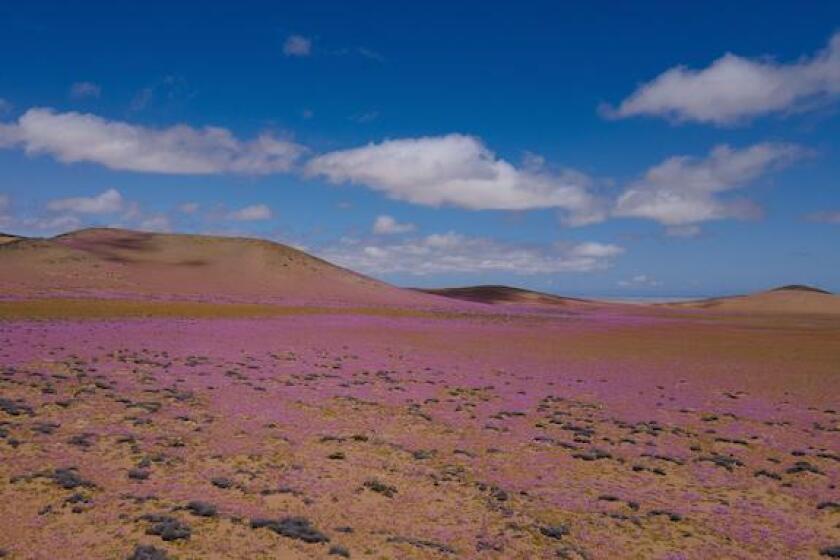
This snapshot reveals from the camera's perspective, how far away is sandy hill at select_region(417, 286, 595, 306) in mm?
135875

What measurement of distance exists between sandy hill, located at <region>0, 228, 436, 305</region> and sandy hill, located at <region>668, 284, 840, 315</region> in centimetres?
8074

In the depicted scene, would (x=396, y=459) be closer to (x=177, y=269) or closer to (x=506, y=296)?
(x=177, y=269)

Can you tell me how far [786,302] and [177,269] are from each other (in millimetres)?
129789

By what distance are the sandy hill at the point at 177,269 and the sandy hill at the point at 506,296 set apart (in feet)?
90.9

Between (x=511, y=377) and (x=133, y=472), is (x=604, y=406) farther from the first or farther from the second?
(x=133, y=472)

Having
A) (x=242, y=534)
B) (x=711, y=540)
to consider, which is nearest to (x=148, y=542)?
(x=242, y=534)

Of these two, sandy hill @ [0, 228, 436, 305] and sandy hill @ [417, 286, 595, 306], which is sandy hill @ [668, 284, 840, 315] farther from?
sandy hill @ [0, 228, 436, 305]

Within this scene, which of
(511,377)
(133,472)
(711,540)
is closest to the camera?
(711,540)

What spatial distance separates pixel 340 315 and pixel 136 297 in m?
23.5

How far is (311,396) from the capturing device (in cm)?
2309

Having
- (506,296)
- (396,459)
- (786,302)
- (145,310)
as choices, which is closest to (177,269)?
(145,310)

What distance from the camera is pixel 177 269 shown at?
101812mm

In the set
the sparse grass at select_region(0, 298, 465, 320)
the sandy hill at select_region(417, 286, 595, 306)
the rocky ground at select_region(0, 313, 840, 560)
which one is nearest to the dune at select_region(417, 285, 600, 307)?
the sandy hill at select_region(417, 286, 595, 306)

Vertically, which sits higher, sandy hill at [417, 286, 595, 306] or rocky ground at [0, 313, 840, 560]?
sandy hill at [417, 286, 595, 306]
